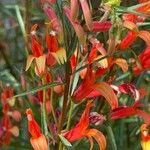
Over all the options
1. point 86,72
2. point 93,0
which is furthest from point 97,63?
point 93,0

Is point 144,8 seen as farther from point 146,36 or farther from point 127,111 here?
point 127,111

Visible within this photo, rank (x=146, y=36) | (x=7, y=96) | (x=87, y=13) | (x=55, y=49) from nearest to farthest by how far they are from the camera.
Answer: (x=87, y=13) < (x=146, y=36) < (x=55, y=49) < (x=7, y=96)

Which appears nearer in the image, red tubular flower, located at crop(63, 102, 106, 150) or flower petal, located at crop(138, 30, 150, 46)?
flower petal, located at crop(138, 30, 150, 46)

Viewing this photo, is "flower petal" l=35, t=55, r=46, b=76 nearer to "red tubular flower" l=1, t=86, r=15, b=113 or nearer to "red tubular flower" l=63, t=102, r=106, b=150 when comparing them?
"red tubular flower" l=63, t=102, r=106, b=150

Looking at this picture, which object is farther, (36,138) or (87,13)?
(36,138)

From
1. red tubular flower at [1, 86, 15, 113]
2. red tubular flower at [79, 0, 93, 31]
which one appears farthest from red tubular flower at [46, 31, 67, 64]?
red tubular flower at [1, 86, 15, 113]

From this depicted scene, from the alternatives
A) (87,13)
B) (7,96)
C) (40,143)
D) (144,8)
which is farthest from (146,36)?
(7,96)

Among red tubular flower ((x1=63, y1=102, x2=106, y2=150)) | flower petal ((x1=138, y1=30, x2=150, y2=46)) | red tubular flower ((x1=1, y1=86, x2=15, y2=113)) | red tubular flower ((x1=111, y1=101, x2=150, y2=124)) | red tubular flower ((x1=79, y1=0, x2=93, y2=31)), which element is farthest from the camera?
red tubular flower ((x1=1, y1=86, x2=15, y2=113))

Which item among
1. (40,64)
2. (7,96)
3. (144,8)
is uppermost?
(144,8)

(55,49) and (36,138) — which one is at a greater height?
(55,49)

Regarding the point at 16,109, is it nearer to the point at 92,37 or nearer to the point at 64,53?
the point at 64,53

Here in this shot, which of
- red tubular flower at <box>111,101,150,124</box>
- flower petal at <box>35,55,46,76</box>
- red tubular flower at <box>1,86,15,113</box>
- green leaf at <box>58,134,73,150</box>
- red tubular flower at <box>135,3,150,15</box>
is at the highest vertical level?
red tubular flower at <box>135,3,150,15</box>
